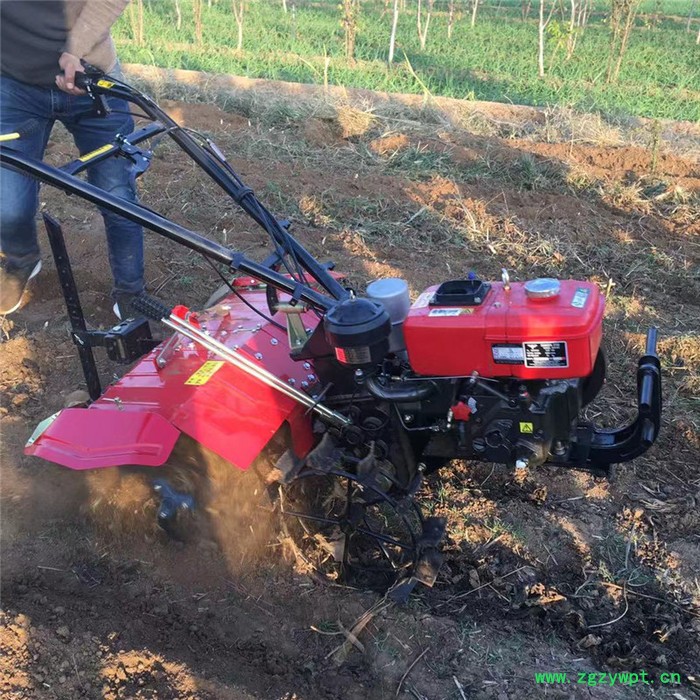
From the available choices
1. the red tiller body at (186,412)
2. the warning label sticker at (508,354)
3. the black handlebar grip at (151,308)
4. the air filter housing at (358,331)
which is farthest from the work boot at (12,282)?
the warning label sticker at (508,354)

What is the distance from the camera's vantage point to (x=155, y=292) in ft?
15.5

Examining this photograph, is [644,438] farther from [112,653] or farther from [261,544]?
[112,653]

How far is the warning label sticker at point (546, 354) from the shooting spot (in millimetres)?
2408

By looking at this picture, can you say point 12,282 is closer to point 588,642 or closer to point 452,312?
point 452,312

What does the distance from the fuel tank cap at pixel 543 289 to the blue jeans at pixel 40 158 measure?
1.79 metres

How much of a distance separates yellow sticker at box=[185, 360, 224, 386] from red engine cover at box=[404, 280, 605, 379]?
0.73 metres

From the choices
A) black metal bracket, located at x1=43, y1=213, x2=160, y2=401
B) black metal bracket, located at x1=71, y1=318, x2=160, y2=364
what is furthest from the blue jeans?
black metal bracket, located at x1=71, y1=318, x2=160, y2=364

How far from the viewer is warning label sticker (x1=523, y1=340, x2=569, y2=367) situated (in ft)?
7.90

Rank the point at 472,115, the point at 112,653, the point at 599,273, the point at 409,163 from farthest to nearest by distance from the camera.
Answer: the point at 472,115 < the point at 409,163 < the point at 599,273 < the point at 112,653

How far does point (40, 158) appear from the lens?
12.4 ft

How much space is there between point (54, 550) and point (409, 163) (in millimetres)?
5184

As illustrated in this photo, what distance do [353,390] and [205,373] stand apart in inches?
21.3

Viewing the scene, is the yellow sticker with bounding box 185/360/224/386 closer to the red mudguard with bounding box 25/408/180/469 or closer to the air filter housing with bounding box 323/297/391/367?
the red mudguard with bounding box 25/408/180/469

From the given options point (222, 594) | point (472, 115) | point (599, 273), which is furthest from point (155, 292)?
point (472, 115)
